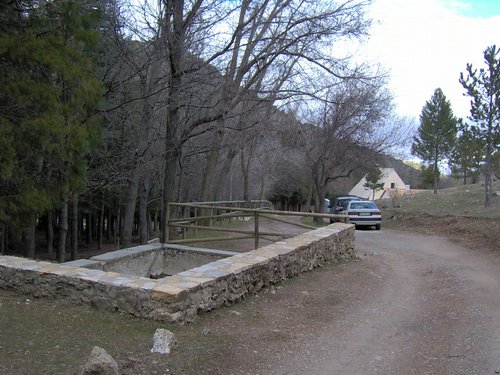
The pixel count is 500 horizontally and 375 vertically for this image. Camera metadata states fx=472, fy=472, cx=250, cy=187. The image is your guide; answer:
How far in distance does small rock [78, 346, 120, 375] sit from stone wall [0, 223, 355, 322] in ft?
4.91

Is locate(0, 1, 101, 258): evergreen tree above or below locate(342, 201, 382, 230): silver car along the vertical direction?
above

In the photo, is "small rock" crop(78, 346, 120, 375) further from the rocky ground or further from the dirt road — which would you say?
the dirt road

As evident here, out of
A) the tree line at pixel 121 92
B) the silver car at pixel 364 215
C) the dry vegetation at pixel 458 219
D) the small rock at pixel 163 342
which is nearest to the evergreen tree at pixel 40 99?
the tree line at pixel 121 92

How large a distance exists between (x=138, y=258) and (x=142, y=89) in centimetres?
538

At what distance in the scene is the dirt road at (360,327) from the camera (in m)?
4.54

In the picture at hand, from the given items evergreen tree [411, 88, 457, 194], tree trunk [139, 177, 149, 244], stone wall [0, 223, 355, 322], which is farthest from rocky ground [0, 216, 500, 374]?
evergreen tree [411, 88, 457, 194]

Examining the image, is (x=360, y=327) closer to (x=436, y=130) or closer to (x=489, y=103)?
(x=489, y=103)

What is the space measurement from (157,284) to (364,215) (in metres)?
17.4

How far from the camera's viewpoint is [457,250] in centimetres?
1392

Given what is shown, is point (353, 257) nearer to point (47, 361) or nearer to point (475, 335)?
point (475, 335)

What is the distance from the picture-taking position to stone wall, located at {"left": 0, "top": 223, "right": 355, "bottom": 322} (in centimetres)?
521

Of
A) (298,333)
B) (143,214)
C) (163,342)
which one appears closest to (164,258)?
(298,333)

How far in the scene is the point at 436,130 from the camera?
150 ft

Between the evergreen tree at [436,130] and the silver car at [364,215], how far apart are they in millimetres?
25291
